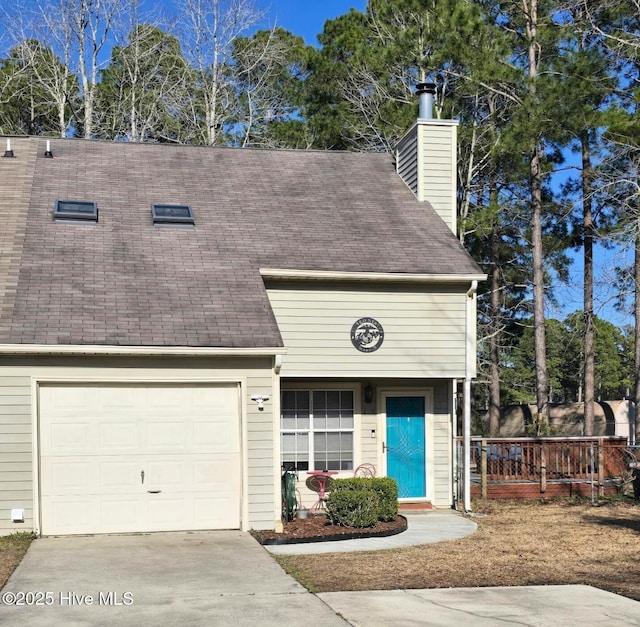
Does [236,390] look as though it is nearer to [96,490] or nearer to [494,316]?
[96,490]

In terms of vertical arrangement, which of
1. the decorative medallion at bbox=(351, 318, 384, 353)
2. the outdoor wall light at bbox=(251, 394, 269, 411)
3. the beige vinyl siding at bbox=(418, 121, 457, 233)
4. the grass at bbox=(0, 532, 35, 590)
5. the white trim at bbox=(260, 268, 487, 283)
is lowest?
the grass at bbox=(0, 532, 35, 590)

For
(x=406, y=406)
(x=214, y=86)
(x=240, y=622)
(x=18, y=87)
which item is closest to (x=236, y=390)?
(x=406, y=406)

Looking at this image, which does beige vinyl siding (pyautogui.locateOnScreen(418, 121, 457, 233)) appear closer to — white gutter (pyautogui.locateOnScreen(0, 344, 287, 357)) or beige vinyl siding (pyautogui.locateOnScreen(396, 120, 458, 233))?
beige vinyl siding (pyautogui.locateOnScreen(396, 120, 458, 233))

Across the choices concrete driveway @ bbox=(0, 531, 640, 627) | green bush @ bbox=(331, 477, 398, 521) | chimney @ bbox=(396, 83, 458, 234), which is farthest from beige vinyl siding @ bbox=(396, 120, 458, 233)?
concrete driveway @ bbox=(0, 531, 640, 627)

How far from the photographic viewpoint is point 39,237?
46.0 feet

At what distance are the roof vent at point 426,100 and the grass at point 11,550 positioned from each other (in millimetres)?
10190

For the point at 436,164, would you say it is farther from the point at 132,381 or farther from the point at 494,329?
the point at 494,329

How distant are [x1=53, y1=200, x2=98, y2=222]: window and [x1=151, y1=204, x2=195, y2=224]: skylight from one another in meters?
0.96

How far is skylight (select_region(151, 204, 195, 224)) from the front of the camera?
14.9 meters

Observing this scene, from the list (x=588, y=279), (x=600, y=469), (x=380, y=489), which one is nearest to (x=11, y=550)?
(x=380, y=489)

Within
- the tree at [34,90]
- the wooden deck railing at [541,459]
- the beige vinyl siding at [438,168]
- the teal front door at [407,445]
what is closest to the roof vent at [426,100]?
the beige vinyl siding at [438,168]

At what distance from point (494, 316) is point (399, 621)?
2153 cm

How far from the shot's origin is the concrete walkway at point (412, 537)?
11.3 meters

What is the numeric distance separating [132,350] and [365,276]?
13.4 feet
